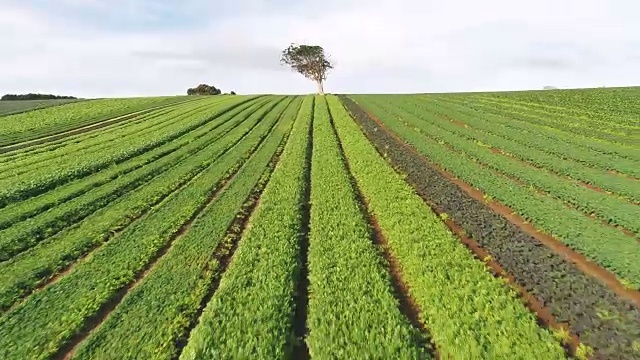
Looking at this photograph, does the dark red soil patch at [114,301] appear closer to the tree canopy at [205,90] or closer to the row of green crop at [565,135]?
the row of green crop at [565,135]

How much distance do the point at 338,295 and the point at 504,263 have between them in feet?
19.6

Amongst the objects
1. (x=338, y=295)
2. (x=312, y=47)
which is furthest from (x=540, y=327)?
(x=312, y=47)

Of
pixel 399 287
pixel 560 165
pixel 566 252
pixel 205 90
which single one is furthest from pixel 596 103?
pixel 205 90

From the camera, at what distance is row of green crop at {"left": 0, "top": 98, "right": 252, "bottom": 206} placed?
2445cm

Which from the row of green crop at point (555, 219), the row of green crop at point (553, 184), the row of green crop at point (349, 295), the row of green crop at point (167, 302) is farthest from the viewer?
the row of green crop at point (553, 184)

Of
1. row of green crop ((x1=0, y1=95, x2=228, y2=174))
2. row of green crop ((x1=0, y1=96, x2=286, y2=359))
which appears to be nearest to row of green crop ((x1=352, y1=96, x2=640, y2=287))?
row of green crop ((x1=0, y1=96, x2=286, y2=359))

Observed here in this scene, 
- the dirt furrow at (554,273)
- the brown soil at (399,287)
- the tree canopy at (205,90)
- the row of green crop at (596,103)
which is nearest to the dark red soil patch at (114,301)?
the brown soil at (399,287)

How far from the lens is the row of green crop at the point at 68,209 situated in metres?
17.4

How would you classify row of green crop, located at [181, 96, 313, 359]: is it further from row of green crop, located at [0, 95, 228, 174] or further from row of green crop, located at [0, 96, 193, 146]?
row of green crop, located at [0, 96, 193, 146]

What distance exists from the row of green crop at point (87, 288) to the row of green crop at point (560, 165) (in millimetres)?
20543

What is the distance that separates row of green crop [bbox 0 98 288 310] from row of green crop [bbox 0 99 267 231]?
→ 1.62m

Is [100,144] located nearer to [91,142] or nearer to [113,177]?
[91,142]

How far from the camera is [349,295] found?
11.7m

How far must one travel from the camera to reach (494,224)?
1725 centimetres
